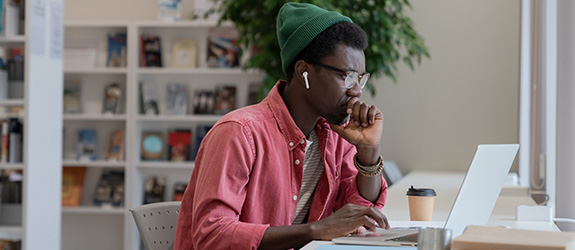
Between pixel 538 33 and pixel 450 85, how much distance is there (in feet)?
6.66

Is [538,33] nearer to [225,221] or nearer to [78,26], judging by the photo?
[225,221]

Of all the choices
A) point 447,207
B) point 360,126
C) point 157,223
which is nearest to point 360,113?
point 360,126

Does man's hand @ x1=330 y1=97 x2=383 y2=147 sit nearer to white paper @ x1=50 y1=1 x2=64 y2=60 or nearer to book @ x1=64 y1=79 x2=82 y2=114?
white paper @ x1=50 y1=1 x2=64 y2=60

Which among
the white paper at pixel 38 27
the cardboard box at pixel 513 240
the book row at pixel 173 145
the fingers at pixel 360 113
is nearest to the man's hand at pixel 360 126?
the fingers at pixel 360 113

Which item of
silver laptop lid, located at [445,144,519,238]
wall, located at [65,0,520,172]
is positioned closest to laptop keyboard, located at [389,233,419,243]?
silver laptop lid, located at [445,144,519,238]

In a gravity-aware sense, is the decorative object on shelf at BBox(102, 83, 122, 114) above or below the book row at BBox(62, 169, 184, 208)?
above

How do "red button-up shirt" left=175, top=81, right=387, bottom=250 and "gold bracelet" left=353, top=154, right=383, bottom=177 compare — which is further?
"gold bracelet" left=353, top=154, right=383, bottom=177

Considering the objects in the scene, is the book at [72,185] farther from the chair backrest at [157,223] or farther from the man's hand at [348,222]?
the man's hand at [348,222]

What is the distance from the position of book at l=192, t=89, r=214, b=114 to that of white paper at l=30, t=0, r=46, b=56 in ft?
5.42

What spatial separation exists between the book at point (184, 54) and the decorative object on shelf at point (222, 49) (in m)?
0.13

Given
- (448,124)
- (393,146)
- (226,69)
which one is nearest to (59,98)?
(226,69)

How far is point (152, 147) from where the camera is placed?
215 inches

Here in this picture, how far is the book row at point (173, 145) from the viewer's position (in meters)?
5.41

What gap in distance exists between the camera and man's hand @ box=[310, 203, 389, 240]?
1429 mm
